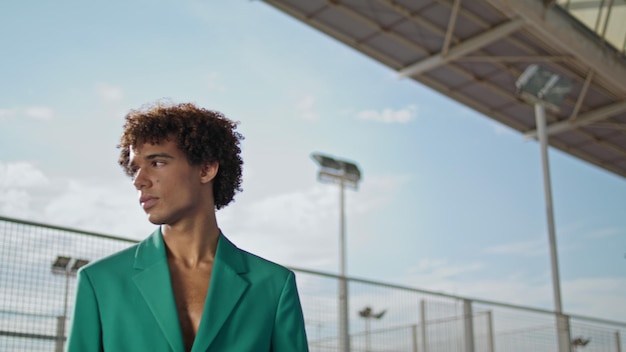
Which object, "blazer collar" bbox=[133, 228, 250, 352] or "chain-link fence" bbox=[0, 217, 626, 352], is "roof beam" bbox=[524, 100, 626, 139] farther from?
"blazer collar" bbox=[133, 228, 250, 352]

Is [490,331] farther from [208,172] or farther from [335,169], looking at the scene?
[335,169]

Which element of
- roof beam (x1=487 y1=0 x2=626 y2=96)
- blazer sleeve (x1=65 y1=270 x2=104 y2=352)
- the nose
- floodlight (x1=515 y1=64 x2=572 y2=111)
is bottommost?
blazer sleeve (x1=65 y1=270 x2=104 y2=352)

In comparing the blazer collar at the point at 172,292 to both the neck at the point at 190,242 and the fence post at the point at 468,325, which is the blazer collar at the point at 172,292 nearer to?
the neck at the point at 190,242

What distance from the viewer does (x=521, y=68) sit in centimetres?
2197

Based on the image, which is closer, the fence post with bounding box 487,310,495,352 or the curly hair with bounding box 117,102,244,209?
the curly hair with bounding box 117,102,244,209

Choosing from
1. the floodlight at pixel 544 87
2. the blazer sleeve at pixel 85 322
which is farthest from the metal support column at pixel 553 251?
the blazer sleeve at pixel 85 322

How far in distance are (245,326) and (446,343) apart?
24.6ft

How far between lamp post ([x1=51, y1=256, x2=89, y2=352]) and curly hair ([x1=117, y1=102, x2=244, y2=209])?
375cm

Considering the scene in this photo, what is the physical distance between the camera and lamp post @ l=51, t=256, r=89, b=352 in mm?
5820

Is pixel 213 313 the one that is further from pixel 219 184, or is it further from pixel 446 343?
pixel 446 343

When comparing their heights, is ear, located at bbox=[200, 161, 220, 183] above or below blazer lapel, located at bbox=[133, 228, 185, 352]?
above

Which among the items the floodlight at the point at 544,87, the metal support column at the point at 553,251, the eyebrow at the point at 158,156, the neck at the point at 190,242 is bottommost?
the neck at the point at 190,242

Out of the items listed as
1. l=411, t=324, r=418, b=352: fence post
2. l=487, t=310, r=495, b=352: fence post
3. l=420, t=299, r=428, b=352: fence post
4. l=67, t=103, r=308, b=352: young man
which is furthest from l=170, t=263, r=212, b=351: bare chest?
l=487, t=310, r=495, b=352: fence post

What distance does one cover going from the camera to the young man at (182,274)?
7.12ft
